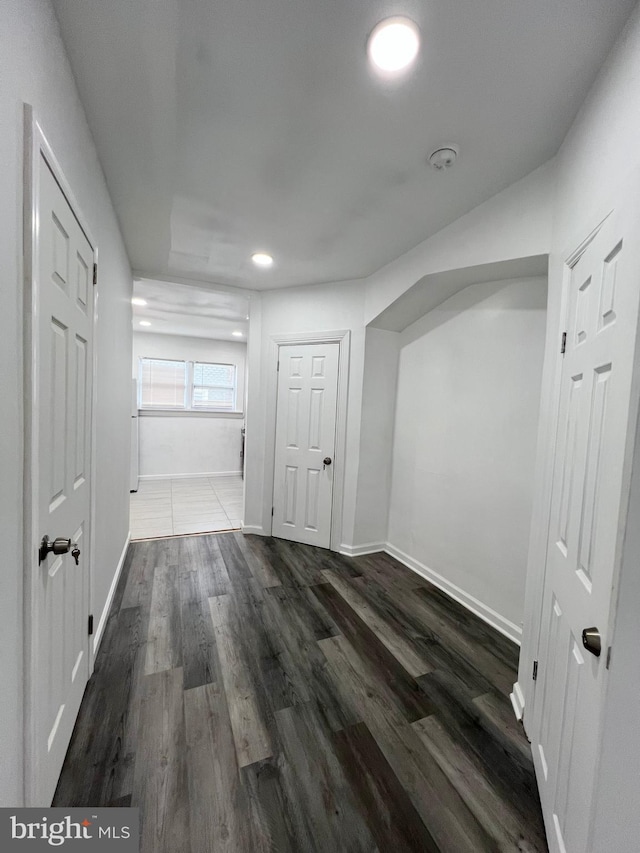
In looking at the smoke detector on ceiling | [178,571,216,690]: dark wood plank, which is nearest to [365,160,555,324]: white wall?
the smoke detector on ceiling

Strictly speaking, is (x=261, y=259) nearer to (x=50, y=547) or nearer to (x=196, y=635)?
(x=50, y=547)

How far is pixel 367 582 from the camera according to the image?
270 centimetres

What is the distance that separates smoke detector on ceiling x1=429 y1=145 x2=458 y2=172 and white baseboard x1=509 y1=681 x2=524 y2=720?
249 centimetres

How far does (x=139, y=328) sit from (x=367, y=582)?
16.6 feet

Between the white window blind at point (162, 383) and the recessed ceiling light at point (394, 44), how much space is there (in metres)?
5.51

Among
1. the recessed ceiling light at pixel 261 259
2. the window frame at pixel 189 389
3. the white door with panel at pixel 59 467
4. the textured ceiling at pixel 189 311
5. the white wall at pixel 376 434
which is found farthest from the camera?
the window frame at pixel 189 389

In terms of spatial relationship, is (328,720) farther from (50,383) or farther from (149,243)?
(149,243)

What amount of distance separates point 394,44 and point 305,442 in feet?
8.78

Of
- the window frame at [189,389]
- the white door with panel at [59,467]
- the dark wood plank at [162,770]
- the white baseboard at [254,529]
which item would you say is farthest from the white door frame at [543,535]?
the window frame at [189,389]

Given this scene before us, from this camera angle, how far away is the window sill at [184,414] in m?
5.74

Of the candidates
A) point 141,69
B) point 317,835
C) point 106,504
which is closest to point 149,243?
point 141,69

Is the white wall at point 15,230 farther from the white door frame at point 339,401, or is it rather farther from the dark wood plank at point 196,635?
the white door frame at point 339,401

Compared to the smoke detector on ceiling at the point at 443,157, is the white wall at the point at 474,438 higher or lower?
lower

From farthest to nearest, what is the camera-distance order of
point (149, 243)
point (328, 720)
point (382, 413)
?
1. point (382, 413)
2. point (149, 243)
3. point (328, 720)
